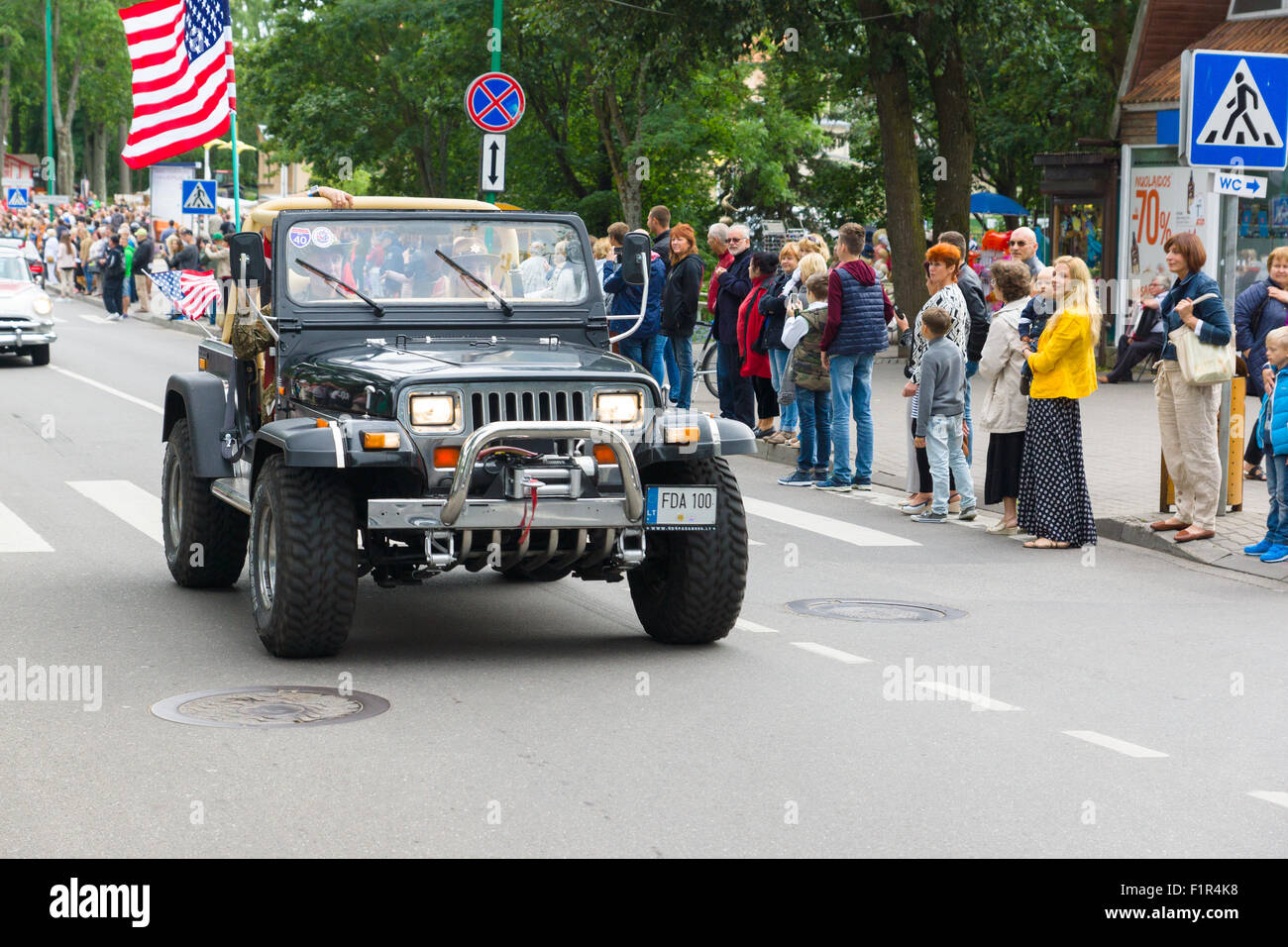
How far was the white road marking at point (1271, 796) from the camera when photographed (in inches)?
244

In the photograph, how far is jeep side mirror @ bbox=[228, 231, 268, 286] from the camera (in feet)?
30.2

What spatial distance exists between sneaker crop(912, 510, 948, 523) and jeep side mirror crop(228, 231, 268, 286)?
234 inches

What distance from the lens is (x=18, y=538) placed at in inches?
472

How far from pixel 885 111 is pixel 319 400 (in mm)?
19222

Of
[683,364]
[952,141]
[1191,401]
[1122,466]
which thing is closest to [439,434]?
[1191,401]

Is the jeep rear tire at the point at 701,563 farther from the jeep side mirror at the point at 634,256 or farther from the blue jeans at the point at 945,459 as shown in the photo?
the blue jeans at the point at 945,459

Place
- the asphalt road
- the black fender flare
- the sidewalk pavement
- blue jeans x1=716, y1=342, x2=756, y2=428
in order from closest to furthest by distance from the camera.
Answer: the asphalt road, the black fender flare, the sidewalk pavement, blue jeans x1=716, y1=342, x2=756, y2=428

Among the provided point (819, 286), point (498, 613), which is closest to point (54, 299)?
point (819, 286)

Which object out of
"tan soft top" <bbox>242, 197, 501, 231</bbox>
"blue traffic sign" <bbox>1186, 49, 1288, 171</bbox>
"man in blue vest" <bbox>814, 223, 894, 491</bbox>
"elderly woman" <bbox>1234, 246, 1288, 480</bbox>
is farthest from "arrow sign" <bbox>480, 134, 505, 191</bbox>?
"tan soft top" <bbox>242, 197, 501, 231</bbox>

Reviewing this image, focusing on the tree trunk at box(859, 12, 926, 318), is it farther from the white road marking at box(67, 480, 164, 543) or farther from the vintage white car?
the white road marking at box(67, 480, 164, 543)

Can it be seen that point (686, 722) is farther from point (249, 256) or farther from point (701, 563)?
point (249, 256)

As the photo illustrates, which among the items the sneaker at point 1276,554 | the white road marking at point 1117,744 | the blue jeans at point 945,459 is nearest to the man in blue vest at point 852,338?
the blue jeans at point 945,459

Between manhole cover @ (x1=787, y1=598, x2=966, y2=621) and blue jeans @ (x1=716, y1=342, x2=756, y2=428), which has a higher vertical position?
blue jeans @ (x1=716, y1=342, x2=756, y2=428)

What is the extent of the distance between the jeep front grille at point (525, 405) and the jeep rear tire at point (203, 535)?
8.01ft
